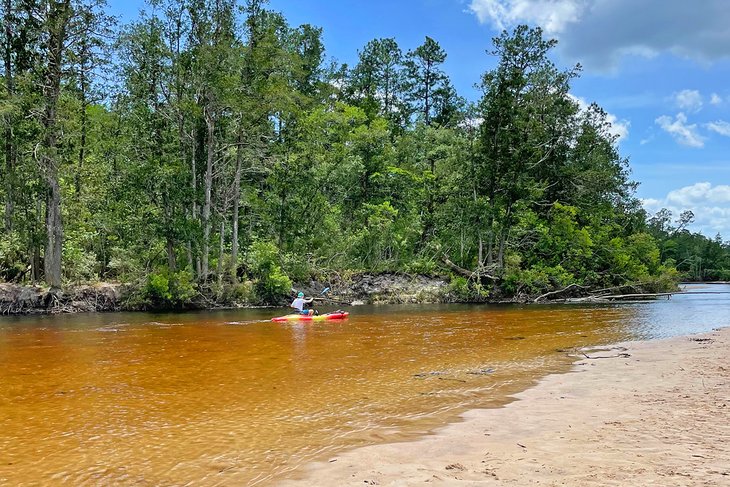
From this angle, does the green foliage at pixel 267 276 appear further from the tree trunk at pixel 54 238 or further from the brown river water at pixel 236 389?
the tree trunk at pixel 54 238

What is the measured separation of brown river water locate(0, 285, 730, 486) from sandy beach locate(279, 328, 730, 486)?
1.82 feet

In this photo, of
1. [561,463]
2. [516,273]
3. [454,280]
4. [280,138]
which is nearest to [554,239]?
[516,273]

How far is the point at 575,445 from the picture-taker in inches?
213

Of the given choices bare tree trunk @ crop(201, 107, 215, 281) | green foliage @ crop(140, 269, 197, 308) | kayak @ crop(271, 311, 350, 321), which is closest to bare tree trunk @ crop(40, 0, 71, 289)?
green foliage @ crop(140, 269, 197, 308)

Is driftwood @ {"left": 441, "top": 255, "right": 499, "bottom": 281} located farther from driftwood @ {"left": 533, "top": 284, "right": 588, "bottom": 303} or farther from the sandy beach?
the sandy beach

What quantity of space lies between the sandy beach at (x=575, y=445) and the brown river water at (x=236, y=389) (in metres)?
0.56

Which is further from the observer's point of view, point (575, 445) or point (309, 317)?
point (309, 317)

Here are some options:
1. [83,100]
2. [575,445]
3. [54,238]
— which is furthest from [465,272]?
[575,445]

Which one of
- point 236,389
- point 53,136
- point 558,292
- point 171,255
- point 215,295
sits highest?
point 53,136

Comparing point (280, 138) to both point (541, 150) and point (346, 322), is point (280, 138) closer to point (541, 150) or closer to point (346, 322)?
point (346, 322)

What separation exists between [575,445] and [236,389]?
6.02m

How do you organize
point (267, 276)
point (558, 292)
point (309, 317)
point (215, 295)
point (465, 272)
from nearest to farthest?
point (309, 317) < point (215, 295) < point (267, 276) < point (558, 292) < point (465, 272)

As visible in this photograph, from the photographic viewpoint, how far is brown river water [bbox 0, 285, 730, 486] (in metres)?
5.73

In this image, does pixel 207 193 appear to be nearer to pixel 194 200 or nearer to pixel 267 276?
pixel 194 200
